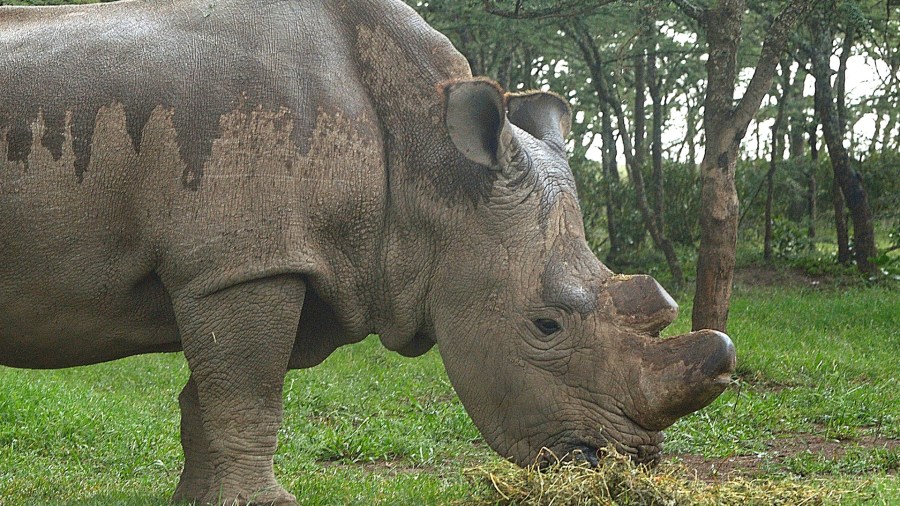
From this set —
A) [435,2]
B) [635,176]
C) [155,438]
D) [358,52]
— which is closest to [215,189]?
[358,52]

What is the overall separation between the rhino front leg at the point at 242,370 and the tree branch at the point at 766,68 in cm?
480

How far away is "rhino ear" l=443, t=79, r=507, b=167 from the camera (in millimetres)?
5449

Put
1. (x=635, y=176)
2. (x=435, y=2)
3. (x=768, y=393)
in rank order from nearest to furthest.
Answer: (x=768, y=393) < (x=435, y=2) < (x=635, y=176)

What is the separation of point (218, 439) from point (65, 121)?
1.56m

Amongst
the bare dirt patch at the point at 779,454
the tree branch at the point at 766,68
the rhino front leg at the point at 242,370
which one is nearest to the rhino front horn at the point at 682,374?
the rhino front leg at the point at 242,370

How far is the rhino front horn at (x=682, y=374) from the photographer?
495 centimetres

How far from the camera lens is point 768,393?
9.48 metres

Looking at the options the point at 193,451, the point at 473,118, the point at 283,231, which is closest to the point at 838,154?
the point at 473,118

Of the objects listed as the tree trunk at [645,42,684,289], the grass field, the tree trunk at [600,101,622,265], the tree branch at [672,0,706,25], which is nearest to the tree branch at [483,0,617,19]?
the tree branch at [672,0,706,25]

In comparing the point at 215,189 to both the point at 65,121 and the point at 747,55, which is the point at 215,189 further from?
the point at 747,55

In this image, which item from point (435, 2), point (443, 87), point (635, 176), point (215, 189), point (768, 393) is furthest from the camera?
point (635, 176)

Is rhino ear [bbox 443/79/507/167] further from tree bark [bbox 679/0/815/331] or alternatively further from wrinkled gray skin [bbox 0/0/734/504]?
tree bark [bbox 679/0/815/331]

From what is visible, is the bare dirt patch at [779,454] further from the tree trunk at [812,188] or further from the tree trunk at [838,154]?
the tree trunk at [812,188]

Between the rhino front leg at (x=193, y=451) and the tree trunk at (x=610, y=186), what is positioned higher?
the tree trunk at (x=610, y=186)
